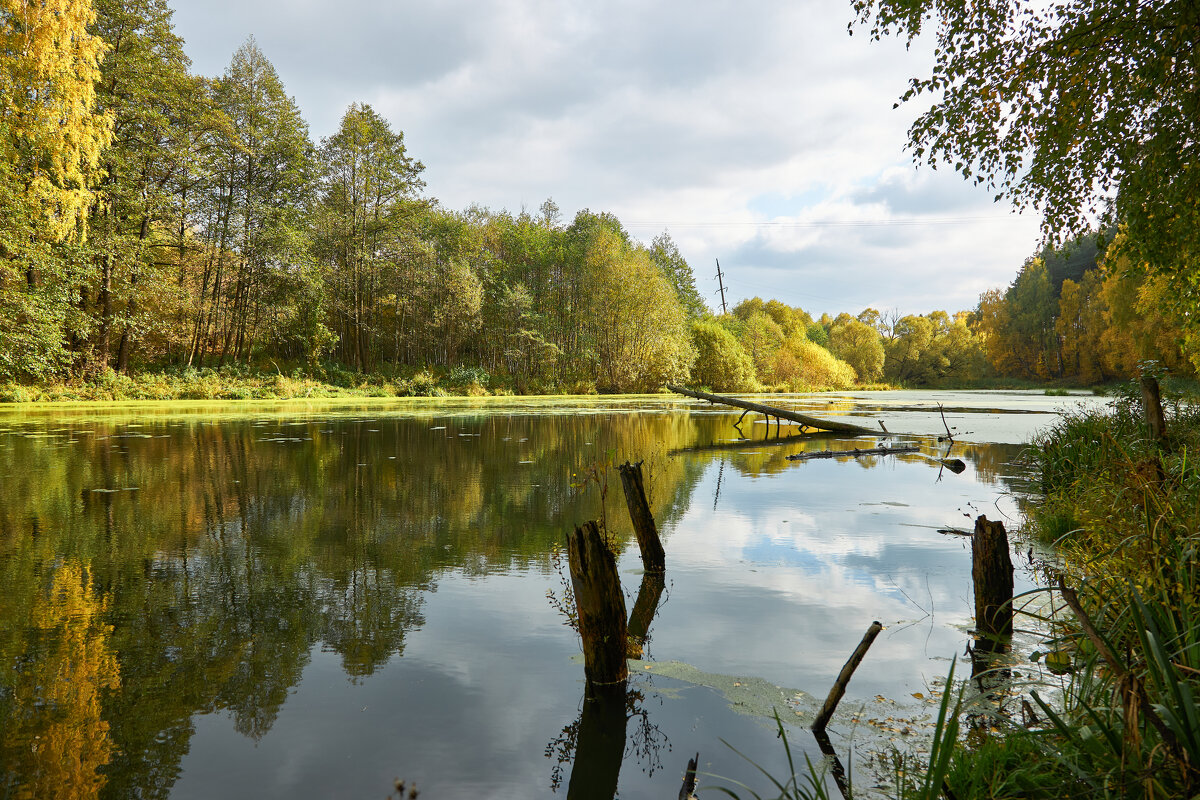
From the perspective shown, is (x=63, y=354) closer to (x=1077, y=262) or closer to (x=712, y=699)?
(x=712, y=699)

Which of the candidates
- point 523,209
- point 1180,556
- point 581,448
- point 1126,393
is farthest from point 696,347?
point 1180,556

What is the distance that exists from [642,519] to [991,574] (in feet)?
7.82

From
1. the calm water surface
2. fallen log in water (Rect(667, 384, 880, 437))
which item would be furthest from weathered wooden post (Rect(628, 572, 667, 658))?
fallen log in water (Rect(667, 384, 880, 437))

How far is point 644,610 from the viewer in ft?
14.6

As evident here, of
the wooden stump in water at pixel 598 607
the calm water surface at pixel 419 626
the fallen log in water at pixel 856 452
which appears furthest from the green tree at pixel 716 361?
the wooden stump in water at pixel 598 607

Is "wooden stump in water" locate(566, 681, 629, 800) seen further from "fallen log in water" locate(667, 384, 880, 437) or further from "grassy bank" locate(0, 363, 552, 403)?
"grassy bank" locate(0, 363, 552, 403)

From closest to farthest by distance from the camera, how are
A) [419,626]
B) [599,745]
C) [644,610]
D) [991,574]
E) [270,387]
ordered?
[599,745]
[991,574]
[419,626]
[644,610]
[270,387]

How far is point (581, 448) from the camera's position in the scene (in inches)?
509

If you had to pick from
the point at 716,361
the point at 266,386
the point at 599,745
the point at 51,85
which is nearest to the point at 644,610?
the point at 599,745

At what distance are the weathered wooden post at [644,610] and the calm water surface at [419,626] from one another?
9 centimetres

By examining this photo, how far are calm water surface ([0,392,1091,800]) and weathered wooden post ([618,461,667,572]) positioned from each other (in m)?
0.16

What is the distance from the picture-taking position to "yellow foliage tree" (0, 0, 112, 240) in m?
13.1

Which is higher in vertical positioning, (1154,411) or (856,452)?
(1154,411)

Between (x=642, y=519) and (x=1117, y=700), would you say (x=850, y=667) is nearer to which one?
(x=1117, y=700)
